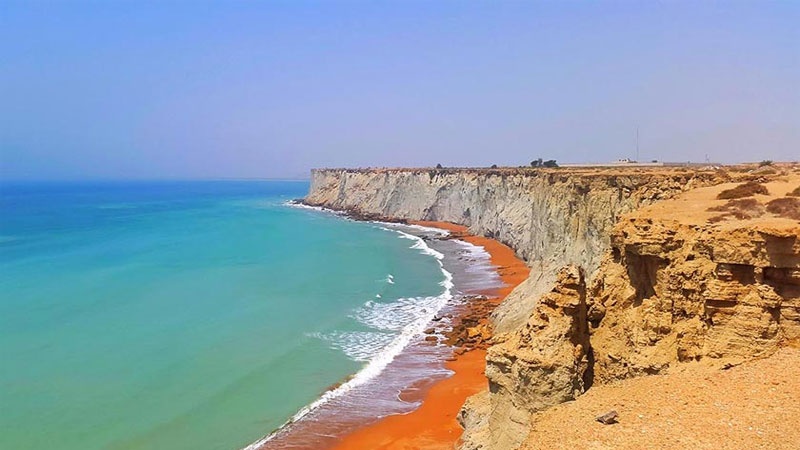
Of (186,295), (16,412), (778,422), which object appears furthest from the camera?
(186,295)

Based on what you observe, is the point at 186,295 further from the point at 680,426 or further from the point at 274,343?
the point at 680,426

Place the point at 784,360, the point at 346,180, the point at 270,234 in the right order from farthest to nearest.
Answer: the point at 346,180 → the point at 270,234 → the point at 784,360

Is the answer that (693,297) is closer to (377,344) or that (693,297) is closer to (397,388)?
(397,388)

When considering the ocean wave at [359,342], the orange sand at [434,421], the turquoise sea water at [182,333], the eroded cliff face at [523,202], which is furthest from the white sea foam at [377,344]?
the eroded cliff face at [523,202]

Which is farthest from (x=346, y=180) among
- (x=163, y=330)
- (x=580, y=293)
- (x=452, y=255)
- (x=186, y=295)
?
(x=580, y=293)

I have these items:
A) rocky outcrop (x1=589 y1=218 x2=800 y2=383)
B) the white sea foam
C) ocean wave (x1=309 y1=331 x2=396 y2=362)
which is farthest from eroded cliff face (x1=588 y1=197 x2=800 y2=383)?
ocean wave (x1=309 y1=331 x2=396 y2=362)

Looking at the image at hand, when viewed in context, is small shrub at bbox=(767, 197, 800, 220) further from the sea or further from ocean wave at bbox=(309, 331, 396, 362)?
ocean wave at bbox=(309, 331, 396, 362)
